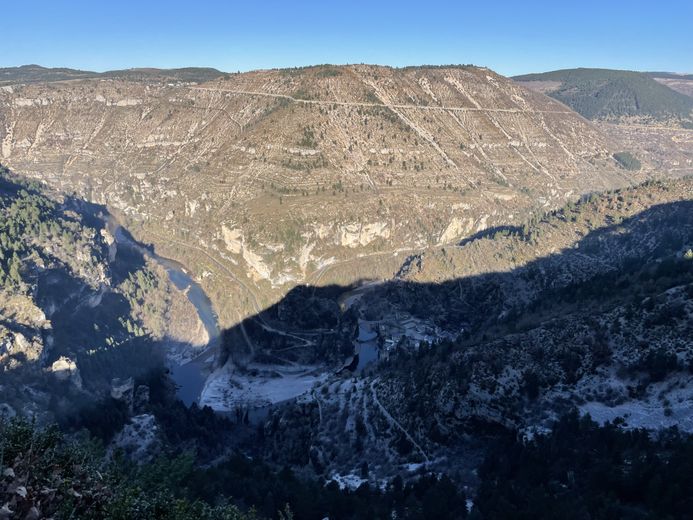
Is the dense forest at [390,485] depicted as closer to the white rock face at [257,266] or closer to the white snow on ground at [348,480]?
the white snow on ground at [348,480]

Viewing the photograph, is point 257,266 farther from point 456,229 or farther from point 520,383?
point 520,383

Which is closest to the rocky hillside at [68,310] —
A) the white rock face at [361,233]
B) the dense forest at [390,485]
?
the dense forest at [390,485]

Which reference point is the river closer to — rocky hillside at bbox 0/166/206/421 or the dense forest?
rocky hillside at bbox 0/166/206/421

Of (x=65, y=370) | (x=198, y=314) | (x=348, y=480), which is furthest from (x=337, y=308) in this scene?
(x=348, y=480)

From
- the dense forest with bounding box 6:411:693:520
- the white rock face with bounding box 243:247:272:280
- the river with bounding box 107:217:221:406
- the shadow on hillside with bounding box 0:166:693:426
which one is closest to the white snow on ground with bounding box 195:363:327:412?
the shadow on hillside with bounding box 0:166:693:426

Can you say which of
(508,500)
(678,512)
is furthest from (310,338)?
(678,512)

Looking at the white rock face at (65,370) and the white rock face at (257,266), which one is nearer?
the white rock face at (65,370)
